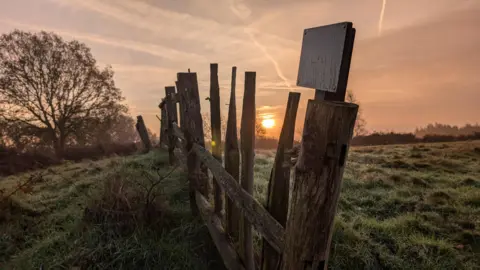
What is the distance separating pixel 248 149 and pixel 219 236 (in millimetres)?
1261

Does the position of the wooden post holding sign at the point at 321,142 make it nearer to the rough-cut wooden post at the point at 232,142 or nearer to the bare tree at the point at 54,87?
the rough-cut wooden post at the point at 232,142

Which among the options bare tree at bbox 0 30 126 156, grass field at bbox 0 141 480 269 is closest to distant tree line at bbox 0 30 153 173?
bare tree at bbox 0 30 126 156

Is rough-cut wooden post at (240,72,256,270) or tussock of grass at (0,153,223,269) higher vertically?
rough-cut wooden post at (240,72,256,270)

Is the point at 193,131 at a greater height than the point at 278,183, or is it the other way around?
the point at 193,131

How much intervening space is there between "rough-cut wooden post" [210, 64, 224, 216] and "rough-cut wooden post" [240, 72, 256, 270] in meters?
1.00

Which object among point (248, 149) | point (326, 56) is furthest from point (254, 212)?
point (326, 56)

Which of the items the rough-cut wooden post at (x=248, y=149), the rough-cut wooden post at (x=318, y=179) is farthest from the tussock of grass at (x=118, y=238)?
the rough-cut wooden post at (x=318, y=179)

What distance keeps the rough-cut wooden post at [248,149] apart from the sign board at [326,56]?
114cm

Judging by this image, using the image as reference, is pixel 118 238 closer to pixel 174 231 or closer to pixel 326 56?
pixel 174 231

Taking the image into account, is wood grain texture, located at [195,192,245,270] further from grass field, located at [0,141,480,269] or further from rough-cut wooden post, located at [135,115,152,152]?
rough-cut wooden post, located at [135,115,152,152]

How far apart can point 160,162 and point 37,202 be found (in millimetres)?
2980

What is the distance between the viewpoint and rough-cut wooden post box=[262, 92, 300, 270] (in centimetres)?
216

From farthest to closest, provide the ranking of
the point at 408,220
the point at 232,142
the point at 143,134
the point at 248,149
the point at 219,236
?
the point at 143,134
the point at 408,220
the point at 219,236
the point at 232,142
the point at 248,149

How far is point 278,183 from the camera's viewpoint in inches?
90.0
